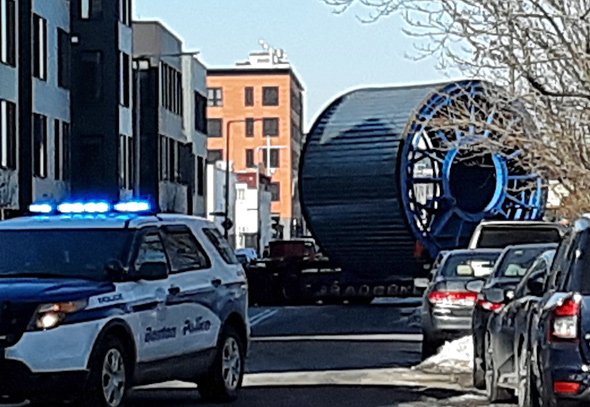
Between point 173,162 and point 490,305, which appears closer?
point 490,305

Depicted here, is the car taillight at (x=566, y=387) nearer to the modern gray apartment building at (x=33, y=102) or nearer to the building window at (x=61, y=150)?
the modern gray apartment building at (x=33, y=102)

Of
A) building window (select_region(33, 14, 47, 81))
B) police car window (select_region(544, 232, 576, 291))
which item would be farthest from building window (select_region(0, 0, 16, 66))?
police car window (select_region(544, 232, 576, 291))

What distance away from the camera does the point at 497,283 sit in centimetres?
1579

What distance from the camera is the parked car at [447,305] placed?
1978cm

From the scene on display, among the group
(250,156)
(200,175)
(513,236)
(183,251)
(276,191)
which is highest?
(250,156)

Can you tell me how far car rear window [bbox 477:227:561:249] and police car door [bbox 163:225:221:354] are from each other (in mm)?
11846

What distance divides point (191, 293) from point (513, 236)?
13.0 metres

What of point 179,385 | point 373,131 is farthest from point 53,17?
point 179,385

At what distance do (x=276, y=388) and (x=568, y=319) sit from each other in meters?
7.16

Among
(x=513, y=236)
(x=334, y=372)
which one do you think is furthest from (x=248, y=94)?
(x=334, y=372)

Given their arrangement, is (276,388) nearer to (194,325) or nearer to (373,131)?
(194,325)

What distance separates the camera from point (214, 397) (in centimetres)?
1543

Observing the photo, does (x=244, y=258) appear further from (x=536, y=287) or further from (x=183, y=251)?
(x=536, y=287)

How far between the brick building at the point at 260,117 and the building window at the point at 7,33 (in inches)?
3301
